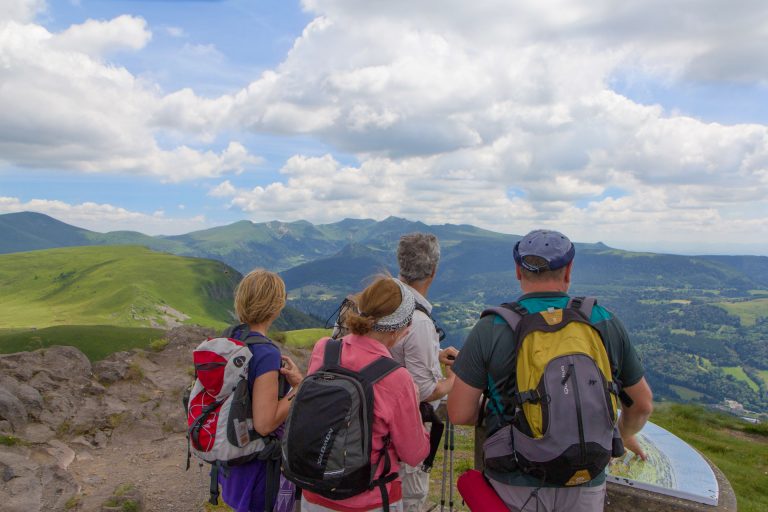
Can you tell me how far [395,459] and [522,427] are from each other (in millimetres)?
1284

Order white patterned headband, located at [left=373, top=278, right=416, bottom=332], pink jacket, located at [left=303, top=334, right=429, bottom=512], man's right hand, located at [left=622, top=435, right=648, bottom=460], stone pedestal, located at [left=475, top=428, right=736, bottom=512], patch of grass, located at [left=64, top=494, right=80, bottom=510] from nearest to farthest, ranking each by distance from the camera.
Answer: pink jacket, located at [left=303, top=334, right=429, bottom=512] → stone pedestal, located at [left=475, top=428, right=736, bottom=512] → white patterned headband, located at [left=373, top=278, right=416, bottom=332] → man's right hand, located at [left=622, top=435, right=648, bottom=460] → patch of grass, located at [left=64, top=494, right=80, bottom=510]

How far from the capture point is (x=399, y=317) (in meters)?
4.36

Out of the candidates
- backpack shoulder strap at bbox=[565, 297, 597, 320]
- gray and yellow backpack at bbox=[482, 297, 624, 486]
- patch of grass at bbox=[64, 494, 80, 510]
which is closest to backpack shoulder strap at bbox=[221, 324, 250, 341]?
gray and yellow backpack at bbox=[482, 297, 624, 486]

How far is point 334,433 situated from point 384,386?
0.55 m

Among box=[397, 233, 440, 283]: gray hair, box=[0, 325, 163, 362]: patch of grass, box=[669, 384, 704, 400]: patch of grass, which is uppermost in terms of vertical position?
box=[397, 233, 440, 283]: gray hair

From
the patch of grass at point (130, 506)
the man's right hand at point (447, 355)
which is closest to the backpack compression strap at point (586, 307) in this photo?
the man's right hand at point (447, 355)

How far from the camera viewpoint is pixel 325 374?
4121 millimetres

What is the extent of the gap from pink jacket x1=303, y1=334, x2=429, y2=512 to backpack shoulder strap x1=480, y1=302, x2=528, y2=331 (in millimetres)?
932

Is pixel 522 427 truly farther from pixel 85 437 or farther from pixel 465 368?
pixel 85 437

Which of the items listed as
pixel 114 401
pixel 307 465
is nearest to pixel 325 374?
pixel 307 465

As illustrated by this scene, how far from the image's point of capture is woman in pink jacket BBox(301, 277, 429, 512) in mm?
4082

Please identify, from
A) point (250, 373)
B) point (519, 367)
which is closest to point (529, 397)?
point (519, 367)

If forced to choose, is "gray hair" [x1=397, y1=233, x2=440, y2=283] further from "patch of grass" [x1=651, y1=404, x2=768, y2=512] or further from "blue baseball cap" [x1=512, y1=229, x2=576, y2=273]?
"patch of grass" [x1=651, y1=404, x2=768, y2=512]

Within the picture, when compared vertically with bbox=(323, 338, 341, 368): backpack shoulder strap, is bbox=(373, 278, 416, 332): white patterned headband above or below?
above
